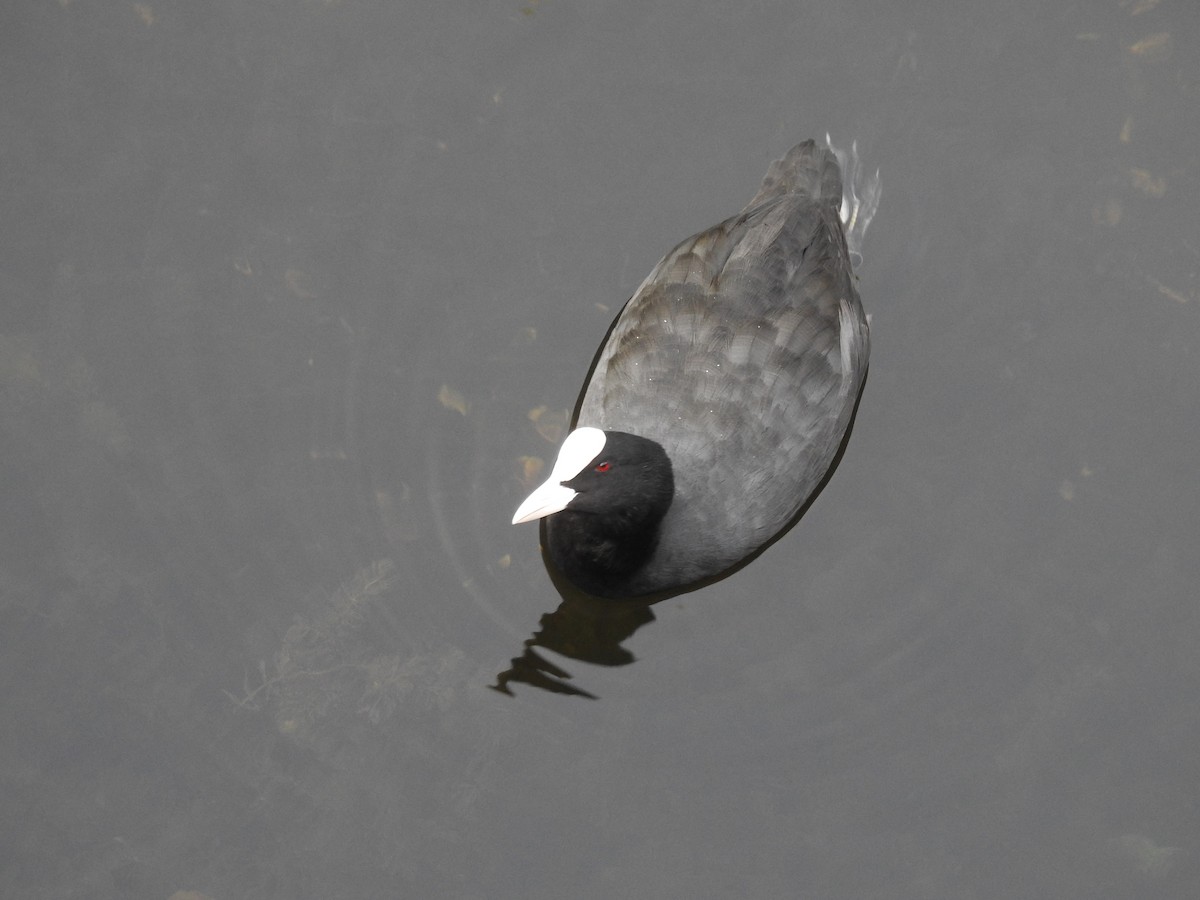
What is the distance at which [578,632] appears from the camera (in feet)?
21.9

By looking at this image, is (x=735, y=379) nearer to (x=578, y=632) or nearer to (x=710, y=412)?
(x=710, y=412)

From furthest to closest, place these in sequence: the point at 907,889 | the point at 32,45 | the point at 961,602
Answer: the point at 32,45, the point at 961,602, the point at 907,889

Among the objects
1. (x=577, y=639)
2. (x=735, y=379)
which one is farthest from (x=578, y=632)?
(x=735, y=379)

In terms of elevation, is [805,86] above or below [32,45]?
below

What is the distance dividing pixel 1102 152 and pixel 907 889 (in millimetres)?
3680

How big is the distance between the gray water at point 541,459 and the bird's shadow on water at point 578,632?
17 mm

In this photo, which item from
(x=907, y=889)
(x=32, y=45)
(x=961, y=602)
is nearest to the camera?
(x=907, y=889)

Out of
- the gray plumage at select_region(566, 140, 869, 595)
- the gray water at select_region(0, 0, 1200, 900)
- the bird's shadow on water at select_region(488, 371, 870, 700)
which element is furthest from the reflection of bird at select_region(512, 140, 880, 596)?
the gray water at select_region(0, 0, 1200, 900)

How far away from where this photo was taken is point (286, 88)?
7.34 m

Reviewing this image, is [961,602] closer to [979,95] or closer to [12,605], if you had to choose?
[979,95]

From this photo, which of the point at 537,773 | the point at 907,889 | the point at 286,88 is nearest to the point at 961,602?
the point at 907,889

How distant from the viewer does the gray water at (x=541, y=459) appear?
634cm

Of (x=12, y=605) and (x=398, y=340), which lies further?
(x=398, y=340)

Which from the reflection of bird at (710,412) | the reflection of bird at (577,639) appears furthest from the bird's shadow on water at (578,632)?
the reflection of bird at (710,412)
